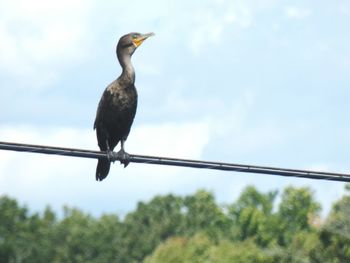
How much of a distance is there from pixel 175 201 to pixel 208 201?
4100 millimetres

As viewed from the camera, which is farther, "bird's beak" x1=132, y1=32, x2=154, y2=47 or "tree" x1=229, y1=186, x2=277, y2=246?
"tree" x1=229, y1=186, x2=277, y2=246

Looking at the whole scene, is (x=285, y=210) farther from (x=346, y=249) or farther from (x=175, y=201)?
(x=346, y=249)

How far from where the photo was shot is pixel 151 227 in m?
137

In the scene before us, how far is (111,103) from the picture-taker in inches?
894

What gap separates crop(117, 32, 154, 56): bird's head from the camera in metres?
22.7

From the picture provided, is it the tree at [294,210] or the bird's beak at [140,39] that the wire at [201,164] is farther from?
the tree at [294,210]

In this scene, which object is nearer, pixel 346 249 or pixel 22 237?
pixel 346 249

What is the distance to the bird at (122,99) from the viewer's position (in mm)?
22625

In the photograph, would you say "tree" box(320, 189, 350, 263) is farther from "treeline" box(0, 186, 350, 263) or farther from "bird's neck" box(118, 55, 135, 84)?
"bird's neck" box(118, 55, 135, 84)

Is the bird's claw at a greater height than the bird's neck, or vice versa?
the bird's neck

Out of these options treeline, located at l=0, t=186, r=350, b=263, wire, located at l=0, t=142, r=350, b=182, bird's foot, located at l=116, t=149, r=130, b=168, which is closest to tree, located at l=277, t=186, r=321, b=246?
treeline, located at l=0, t=186, r=350, b=263

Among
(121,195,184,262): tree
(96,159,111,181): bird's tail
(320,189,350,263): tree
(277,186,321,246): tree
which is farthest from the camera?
(121,195,184,262): tree

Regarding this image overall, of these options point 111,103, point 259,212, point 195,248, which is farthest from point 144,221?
point 111,103

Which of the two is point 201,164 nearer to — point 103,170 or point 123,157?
point 123,157
